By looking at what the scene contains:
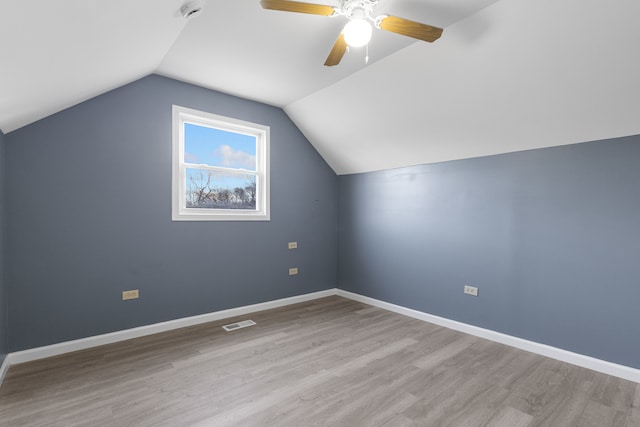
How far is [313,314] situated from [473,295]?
1933 millimetres

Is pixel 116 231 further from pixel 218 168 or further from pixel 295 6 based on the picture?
pixel 295 6

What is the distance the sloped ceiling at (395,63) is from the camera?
1.78m

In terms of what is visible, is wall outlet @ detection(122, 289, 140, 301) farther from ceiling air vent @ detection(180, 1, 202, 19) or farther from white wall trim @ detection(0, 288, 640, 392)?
ceiling air vent @ detection(180, 1, 202, 19)

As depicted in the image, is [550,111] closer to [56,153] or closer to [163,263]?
[163,263]

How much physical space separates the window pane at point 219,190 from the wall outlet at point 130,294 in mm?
1083

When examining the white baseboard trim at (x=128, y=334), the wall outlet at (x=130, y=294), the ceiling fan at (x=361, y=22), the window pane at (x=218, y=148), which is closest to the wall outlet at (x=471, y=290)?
the white baseboard trim at (x=128, y=334)

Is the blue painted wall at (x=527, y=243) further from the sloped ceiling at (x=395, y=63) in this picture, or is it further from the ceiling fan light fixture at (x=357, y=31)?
the ceiling fan light fixture at (x=357, y=31)

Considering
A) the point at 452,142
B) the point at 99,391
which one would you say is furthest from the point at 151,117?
the point at 452,142

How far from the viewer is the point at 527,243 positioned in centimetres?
300

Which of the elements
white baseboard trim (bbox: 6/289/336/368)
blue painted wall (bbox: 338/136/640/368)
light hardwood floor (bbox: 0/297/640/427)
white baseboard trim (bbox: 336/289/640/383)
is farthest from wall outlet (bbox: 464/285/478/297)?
white baseboard trim (bbox: 6/289/336/368)

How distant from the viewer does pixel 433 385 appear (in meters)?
2.34

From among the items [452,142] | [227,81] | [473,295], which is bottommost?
[473,295]

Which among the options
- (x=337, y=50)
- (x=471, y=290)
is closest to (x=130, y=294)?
(x=337, y=50)

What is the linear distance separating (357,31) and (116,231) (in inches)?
114
